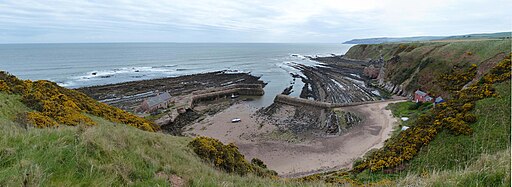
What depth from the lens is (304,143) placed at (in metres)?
25.7

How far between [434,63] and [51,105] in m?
46.2

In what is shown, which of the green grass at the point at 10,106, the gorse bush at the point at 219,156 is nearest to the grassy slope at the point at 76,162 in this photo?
the gorse bush at the point at 219,156

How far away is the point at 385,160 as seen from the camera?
1521cm

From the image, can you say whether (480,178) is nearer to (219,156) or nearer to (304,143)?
(219,156)

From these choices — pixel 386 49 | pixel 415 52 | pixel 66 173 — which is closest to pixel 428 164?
pixel 66 173

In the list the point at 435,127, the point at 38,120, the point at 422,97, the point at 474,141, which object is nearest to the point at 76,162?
the point at 38,120

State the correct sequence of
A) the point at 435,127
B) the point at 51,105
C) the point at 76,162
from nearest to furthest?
the point at 76,162, the point at 51,105, the point at 435,127

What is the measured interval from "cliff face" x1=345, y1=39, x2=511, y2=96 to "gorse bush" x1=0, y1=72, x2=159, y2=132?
3497 centimetres

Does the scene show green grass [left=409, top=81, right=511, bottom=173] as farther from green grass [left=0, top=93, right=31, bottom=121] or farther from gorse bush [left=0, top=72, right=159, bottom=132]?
green grass [left=0, top=93, right=31, bottom=121]

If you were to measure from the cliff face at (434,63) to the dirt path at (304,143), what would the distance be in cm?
1064

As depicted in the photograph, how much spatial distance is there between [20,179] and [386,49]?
98.1m

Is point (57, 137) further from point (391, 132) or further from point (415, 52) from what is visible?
point (415, 52)

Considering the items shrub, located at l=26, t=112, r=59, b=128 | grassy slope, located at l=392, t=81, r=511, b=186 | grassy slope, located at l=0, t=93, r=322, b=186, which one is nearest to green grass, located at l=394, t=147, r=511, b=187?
grassy slope, located at l=0, t=93, r=322, b=186

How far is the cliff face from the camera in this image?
108 ft
